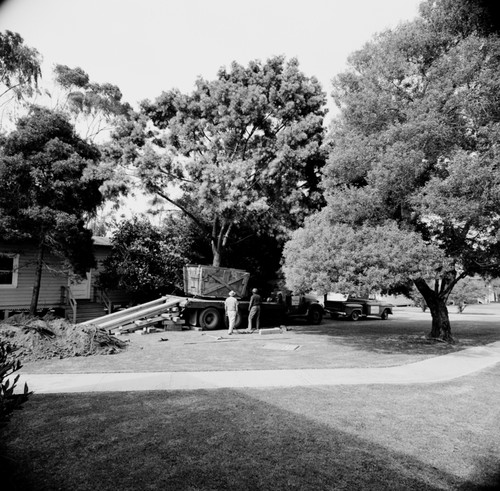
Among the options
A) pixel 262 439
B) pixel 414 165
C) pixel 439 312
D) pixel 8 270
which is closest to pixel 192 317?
pixel 8 270

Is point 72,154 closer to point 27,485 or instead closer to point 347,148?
point 347,148

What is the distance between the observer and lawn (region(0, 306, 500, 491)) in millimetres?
3768

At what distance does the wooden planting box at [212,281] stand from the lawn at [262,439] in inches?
407

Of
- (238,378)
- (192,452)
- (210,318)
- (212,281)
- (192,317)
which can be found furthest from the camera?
A: (212,281)

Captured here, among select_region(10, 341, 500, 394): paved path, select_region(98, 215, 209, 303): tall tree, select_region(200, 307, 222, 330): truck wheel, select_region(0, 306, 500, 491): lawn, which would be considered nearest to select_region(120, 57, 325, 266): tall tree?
select_region(98, 215, 209, 303): tall tree

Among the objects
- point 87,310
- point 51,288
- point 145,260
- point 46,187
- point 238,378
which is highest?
point 46,187

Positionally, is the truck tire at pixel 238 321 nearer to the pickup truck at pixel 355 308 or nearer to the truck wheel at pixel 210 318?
the truck wheel at pixel 210 318

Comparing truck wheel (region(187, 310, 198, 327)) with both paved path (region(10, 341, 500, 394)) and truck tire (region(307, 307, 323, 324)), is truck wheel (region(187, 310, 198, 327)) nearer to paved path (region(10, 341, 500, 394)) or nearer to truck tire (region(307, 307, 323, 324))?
truck tire (region(307, 307, 323, 324))

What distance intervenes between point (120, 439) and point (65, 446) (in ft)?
2.06

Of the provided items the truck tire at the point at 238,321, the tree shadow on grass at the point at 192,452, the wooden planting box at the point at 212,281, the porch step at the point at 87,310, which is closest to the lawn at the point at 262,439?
the tree shadow on grass at the point at 192,452

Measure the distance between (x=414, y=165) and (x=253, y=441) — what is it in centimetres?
909

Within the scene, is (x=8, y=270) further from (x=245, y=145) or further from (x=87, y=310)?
(x=245, y=145)

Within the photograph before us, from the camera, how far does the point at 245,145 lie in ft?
61.2

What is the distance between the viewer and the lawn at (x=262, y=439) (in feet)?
12.4
